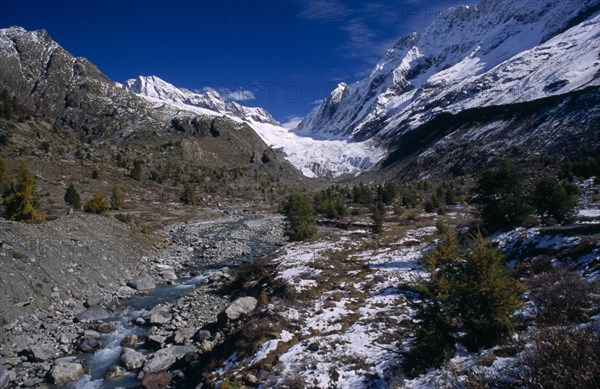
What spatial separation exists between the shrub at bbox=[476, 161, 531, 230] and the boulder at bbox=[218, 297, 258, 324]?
19.2 m

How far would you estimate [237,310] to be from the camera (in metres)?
21.0

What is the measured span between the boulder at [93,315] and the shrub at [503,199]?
27.8 metres

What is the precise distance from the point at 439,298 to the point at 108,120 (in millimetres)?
206181

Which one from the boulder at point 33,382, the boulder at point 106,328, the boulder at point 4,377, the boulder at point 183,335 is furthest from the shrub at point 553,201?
the boulder at point 4,377

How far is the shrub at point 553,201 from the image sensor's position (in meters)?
25.2

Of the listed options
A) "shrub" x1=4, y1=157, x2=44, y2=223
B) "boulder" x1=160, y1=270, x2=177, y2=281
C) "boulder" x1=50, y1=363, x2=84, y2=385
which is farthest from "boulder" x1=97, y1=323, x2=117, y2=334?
"shrub" x1=4, y1=157, x2=44, y2=223

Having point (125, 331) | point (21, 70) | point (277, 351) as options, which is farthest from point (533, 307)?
point (21, 70)

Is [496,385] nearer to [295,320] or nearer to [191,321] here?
[295,320]

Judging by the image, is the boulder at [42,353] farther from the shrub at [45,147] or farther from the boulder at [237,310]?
the shrub at [45,147]

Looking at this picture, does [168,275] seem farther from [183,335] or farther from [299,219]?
[299,219]

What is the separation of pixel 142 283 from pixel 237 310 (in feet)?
38.2

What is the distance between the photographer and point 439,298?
1217 centimetres

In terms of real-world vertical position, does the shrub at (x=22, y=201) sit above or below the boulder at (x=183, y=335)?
above

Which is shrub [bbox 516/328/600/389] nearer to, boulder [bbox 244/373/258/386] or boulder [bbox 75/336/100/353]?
boulder [bbox 244/373/258/386]
